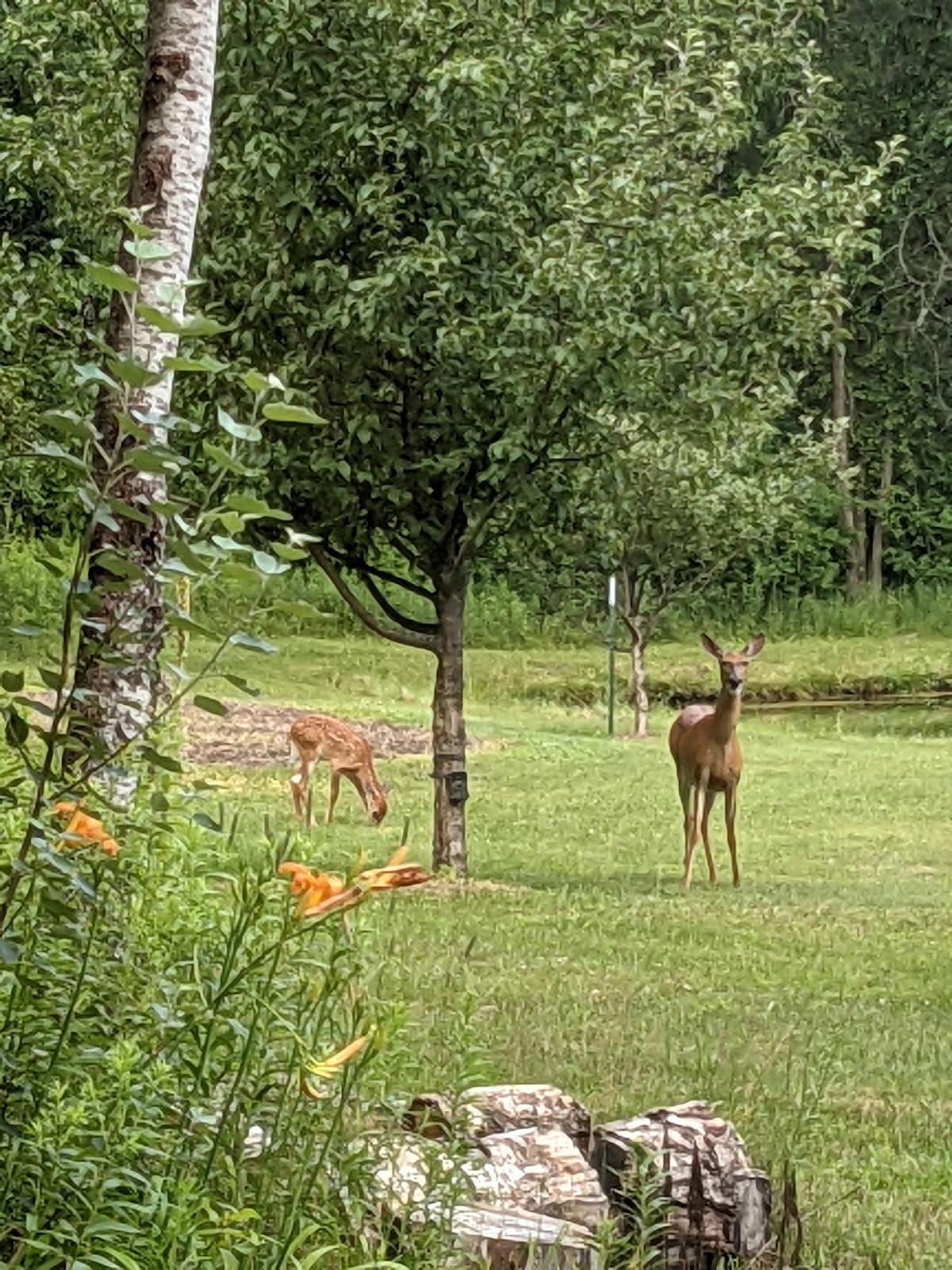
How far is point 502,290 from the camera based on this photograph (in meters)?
10.8

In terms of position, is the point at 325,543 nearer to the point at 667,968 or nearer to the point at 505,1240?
the point at 667,968

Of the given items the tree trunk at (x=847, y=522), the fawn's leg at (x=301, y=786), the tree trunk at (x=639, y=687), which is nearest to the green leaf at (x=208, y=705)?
the fawn's leg at (x=301, y=786)

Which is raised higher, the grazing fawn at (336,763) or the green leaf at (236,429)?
the green leaf at (236,429)

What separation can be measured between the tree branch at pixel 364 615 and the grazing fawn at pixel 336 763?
2.52 metres

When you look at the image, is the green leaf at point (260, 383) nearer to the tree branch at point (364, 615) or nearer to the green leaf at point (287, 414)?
the green leaf at point (287, 414)

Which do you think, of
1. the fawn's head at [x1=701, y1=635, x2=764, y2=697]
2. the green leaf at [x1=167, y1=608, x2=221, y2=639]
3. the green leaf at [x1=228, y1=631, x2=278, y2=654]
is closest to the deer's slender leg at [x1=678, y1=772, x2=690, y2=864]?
the fawn's head at [x1=701, y1=635, x2=764, y2=697]

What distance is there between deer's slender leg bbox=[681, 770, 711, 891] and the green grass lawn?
201mm

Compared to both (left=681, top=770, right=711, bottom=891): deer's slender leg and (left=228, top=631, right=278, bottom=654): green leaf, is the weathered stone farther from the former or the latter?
(left=681, top=770, right=711, bottom=891): deer's slender leg

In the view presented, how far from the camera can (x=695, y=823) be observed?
42.0ft

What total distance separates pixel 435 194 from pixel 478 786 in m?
7.98

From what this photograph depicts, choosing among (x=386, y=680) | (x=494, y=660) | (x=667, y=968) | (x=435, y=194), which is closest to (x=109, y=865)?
(x=667, y=968)

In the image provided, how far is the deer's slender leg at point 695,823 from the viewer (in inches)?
488

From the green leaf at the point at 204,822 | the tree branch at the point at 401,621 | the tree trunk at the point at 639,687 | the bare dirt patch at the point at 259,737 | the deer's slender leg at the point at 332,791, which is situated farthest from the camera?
the tree trunk at the point at 639,687

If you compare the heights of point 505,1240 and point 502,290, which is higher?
point 502,290
